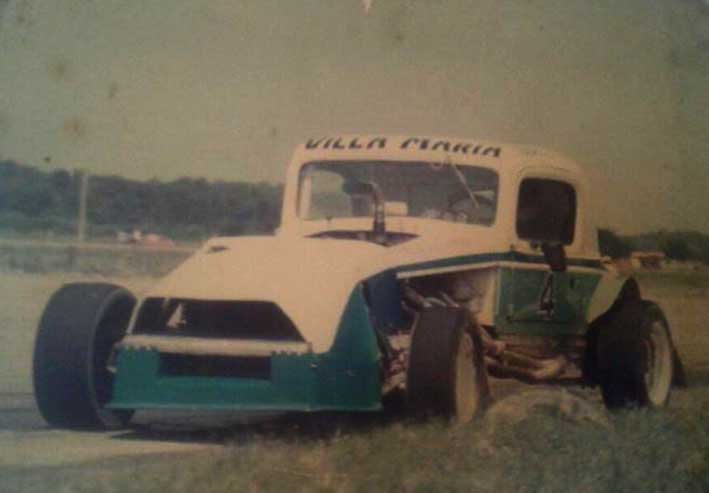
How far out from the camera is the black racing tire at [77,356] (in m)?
4.09


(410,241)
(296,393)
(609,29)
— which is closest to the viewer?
(296,393)

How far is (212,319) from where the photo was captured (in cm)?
411

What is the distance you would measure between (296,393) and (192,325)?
49cm

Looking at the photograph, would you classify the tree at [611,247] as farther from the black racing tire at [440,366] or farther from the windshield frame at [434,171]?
the black racing tire at [440,366]

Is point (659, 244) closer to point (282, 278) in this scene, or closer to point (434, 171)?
point (434, 171)

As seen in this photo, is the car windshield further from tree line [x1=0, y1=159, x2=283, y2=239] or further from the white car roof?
tree line [x1=0, y1=159, x2=283, y2=239]

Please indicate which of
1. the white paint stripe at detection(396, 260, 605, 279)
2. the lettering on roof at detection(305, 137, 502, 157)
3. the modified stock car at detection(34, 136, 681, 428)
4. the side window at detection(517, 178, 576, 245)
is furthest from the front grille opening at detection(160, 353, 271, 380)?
the side window at detection(517, 178, 576, 245)

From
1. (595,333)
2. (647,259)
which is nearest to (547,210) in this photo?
(647,259)

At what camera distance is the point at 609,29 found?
5039 mm

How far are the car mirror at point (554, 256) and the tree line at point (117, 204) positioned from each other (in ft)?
4.74

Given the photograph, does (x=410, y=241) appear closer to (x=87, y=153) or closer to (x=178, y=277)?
(x=178, y=277)

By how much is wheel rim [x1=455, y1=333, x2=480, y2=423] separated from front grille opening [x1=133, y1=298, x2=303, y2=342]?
0.72 meters

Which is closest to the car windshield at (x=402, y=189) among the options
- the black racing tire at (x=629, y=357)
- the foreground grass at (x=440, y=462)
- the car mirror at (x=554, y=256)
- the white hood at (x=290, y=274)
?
the car mirror at (x=554, y=256)

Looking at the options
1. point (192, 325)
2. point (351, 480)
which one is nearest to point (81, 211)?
point (192, 325)
